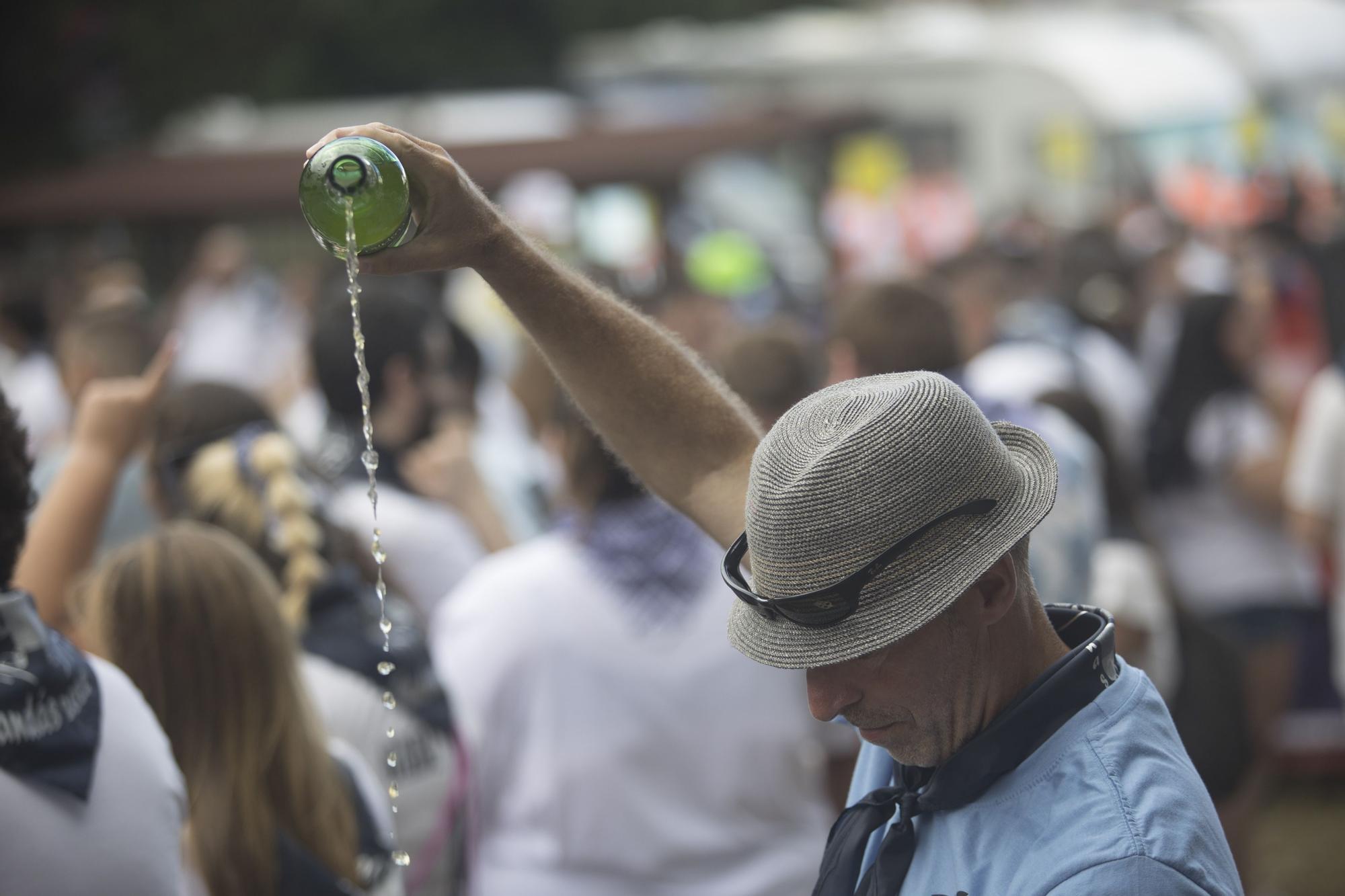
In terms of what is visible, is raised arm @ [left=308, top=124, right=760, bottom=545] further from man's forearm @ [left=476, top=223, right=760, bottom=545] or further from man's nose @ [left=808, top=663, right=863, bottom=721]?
man's nose @ [left=808, top=663, right=863, bottom=721]

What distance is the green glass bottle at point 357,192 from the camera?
1674 mm

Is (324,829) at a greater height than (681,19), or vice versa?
(681,19)

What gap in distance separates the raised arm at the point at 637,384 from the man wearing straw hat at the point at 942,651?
0.56ft

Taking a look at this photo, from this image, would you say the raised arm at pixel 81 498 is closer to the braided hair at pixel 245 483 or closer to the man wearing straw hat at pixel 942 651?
the braided hair at pixel 245 483

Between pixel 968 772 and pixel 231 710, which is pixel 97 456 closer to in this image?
pixel 231 710

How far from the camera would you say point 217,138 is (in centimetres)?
1895

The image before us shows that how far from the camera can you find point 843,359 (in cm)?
411

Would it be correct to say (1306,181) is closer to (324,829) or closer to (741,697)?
(741,697)

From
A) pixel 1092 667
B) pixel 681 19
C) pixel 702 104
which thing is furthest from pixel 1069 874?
pixel 681 19

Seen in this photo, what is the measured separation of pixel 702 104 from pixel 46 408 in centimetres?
1356

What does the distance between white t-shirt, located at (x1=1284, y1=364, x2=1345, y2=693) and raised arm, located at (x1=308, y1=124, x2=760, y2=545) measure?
3379mm

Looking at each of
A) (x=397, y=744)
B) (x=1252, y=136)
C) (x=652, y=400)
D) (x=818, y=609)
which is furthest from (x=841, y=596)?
(x=1252, y=136)

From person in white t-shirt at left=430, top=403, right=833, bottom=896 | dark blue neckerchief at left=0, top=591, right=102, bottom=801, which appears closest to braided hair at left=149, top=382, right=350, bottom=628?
person in white t-shirt at left=430, top=403, right=833, bottom=896

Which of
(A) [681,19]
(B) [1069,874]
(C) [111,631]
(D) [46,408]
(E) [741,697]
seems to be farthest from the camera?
(A) [681,19]
